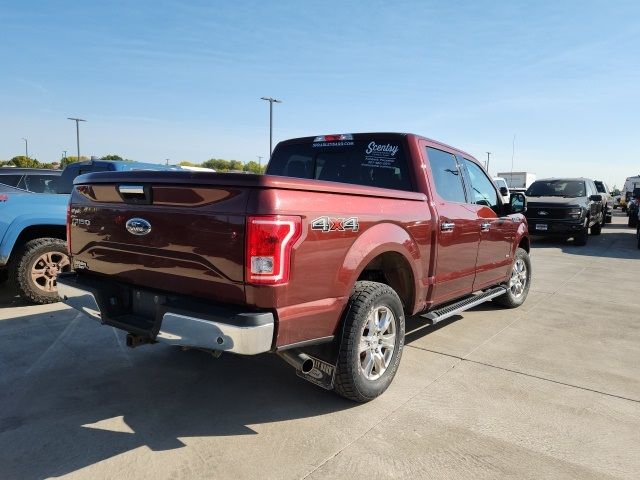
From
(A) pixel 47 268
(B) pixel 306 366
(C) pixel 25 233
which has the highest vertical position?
(C) pixel 25 233

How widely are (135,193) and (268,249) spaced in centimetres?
108

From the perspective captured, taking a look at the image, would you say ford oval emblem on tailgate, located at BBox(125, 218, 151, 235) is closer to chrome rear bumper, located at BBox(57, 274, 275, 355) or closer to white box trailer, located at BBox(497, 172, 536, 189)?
chrome rear bumper, located at BBox(57, 274, 275, 355)

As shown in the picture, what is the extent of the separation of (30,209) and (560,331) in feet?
20.3

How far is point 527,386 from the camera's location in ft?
12.2

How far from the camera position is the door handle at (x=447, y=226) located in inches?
161

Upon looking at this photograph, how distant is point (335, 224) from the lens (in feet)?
9.47

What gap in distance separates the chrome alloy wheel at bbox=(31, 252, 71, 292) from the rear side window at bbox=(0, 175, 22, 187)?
1.83m

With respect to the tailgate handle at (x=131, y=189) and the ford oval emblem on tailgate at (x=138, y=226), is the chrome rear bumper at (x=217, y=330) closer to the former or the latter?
the ford oval emblem on tailgate at (x=138, y=226)

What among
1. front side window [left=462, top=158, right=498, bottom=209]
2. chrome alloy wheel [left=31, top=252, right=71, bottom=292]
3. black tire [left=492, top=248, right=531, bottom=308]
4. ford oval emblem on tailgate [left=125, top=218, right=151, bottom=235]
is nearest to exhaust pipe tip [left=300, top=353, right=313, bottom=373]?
ford oval emblem on tailgate [left=125, top=218, right=151, bottom=235]

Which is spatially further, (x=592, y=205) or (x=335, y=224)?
(x=592, y=205)

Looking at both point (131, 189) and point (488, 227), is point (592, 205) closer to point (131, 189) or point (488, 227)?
point (488, 227)

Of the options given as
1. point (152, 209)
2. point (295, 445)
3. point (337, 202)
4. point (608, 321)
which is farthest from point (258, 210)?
point (608, 321)

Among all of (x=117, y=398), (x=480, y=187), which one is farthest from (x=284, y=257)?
(x=480, y=187)

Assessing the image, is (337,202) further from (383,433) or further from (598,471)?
(598,471)
